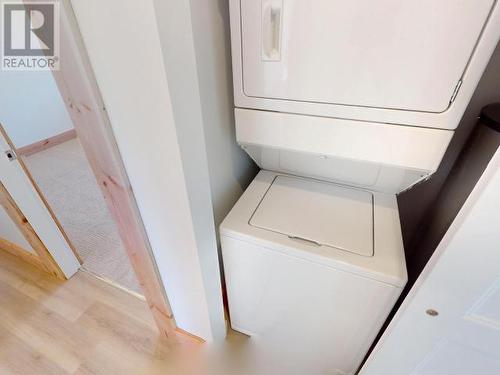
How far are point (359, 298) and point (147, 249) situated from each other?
850mm

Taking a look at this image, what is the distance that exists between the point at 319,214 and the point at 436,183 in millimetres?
736

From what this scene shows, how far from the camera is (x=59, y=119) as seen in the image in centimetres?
362

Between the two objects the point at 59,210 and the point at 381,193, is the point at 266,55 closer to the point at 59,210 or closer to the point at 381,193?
the point at 381,193

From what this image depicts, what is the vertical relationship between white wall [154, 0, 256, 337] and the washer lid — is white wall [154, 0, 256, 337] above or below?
above

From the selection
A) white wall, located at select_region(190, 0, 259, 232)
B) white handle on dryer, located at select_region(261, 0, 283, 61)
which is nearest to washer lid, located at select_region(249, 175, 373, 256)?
white wall, located at select_region(190, 0, 259, 232)

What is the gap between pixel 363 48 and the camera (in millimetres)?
748

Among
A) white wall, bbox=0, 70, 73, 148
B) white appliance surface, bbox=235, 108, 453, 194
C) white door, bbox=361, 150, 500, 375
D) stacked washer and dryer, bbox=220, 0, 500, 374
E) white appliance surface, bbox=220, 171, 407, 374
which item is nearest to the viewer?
white door, bbox=361, 150, 500, 375

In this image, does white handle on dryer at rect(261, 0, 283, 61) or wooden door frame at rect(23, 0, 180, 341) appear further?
white handle on dryer at rect(261, 0, 283, 61)

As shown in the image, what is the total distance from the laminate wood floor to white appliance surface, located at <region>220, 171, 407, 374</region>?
509mm

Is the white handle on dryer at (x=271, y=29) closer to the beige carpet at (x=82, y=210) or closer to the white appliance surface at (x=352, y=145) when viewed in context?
the white appliance surface at (x=352, y=145)

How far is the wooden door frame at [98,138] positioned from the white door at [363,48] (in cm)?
48

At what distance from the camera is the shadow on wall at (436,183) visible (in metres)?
1.09

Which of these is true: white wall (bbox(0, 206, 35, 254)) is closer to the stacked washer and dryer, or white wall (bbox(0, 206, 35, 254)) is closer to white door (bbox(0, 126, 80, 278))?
white door (bbox(0, 126, 80, 278))

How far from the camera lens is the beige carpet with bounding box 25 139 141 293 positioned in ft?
6.51
